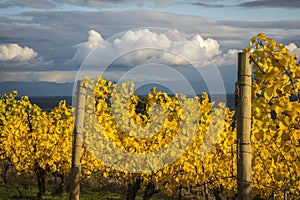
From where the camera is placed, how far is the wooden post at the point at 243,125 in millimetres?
4008

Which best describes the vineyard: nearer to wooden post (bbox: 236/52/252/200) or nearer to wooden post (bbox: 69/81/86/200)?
wooden post (bbox: 69/81/86/200)

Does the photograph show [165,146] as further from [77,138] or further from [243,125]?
[243,125]

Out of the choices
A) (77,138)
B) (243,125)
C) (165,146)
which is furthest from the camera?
(165,146)

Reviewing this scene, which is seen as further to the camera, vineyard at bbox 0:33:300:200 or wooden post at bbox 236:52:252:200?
vineyard at bbox 0:33:300:200

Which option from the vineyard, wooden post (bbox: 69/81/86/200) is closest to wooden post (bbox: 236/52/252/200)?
the vineyard

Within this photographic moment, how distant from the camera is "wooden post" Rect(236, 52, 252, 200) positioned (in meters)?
4.01

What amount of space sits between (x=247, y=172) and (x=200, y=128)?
15.4ft

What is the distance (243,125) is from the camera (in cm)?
405

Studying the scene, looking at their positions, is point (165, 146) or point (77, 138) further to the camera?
point (165, 146)

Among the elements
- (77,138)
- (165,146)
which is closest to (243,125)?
(77,138)

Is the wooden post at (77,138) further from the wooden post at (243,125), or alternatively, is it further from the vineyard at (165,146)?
the wooden post at (243,125)

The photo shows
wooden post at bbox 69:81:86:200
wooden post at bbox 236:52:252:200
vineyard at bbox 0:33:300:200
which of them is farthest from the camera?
vineyard at bbox 0:33:300:200

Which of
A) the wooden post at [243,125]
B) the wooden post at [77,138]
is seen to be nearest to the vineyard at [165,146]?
the wooden post at [77,138]

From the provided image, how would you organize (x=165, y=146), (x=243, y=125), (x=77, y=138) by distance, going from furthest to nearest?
(x=165, y=146) < (x=77, y=138) < (x=243, y=125)
